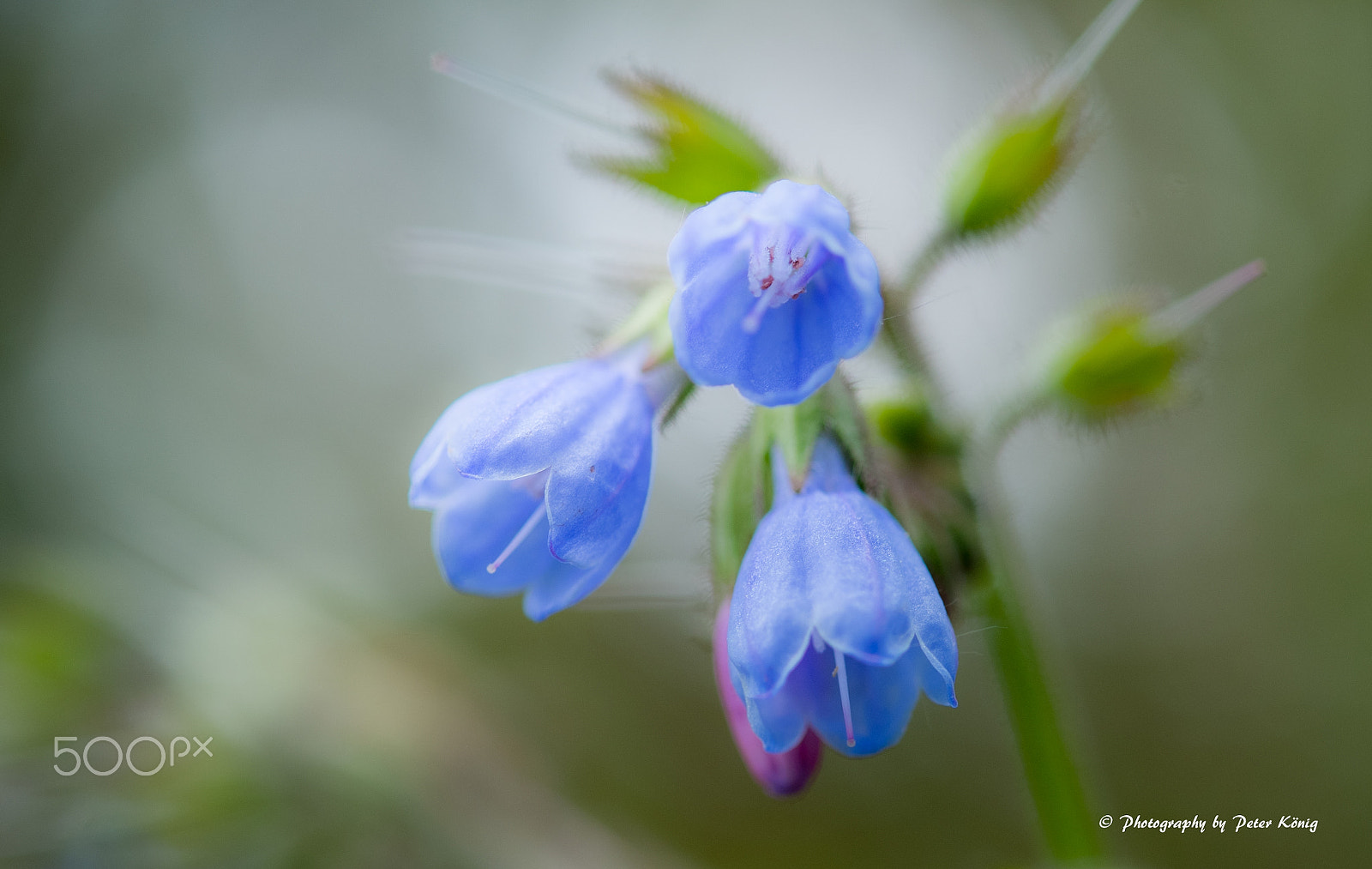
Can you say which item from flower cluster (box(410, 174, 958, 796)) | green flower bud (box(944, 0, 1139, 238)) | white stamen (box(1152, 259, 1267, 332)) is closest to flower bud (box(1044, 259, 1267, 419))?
white stamen (box(1152, 259, 1267, 332))

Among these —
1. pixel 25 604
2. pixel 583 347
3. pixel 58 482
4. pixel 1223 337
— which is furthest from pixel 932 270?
pixel 58 482

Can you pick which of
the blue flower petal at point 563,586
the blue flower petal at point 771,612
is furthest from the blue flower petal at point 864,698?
the blue flower petal at point 563,586

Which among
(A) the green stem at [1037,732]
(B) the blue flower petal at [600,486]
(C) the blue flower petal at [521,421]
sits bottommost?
(A) the green stem at [1037,732]

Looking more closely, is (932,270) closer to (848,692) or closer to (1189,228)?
(848,692)

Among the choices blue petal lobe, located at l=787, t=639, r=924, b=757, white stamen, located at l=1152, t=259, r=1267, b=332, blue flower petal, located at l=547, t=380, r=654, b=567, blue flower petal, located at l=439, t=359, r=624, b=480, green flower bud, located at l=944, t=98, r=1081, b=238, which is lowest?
blue petal lobe, located at l=787, t=639, r=924, b=757

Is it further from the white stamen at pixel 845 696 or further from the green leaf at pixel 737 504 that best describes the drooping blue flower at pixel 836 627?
the green leaf at pixel 737 504

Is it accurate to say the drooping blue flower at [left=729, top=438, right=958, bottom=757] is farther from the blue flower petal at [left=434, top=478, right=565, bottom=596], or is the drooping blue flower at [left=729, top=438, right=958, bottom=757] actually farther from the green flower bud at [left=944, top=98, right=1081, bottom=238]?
the green flower bud at [left=944, top=98, right=1081, bottom=238]
